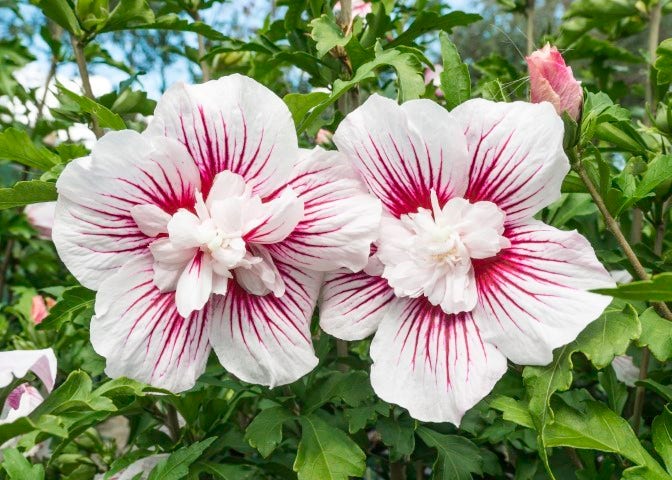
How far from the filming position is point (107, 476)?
0.81m

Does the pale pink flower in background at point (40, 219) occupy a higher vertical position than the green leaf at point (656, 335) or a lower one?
lower

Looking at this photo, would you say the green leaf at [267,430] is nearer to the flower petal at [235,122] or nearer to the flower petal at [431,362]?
the flower petal at [431,362]

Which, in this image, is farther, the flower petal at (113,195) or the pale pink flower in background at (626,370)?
the pale pink flower in background at (626,370)

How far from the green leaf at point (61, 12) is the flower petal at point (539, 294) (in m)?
0.67

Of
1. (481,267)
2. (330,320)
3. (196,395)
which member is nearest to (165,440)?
(196,395)

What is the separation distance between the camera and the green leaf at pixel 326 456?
0.70m

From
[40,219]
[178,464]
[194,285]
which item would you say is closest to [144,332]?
[194,285]

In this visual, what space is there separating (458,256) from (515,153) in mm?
104

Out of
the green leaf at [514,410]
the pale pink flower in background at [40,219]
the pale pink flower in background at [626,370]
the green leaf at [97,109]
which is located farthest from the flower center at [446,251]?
the pale pink flower in background at [40,219]

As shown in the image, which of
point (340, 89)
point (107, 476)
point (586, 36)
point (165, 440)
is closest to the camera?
point (340, 89)

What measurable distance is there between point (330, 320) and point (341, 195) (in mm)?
120

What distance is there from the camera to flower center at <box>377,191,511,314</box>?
62 centimetres

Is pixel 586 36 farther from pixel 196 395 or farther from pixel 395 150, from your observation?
pixel 196 395

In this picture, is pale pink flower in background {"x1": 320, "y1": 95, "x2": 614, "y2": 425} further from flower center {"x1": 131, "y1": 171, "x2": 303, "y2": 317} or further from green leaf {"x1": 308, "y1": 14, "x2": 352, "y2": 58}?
green leaf {"x1": 308, "y1": 14, "x2": 352, "y2": 58}
